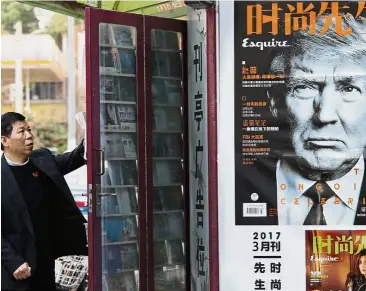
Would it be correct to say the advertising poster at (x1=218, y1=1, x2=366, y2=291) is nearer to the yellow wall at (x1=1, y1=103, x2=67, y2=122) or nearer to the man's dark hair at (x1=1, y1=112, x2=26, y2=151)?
the man's dark hair at (x1=1, y1=112, x2=26, y2=151)

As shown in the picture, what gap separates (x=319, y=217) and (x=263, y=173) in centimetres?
41

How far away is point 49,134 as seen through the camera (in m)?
20.3

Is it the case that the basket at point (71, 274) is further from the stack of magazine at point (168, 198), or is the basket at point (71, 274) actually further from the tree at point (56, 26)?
the tree at point (56, 26)

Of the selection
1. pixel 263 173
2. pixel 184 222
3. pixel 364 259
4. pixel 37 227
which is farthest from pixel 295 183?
pixel 37 227

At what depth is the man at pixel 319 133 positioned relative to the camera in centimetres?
390

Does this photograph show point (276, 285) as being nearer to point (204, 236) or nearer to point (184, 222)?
point (204, 236)

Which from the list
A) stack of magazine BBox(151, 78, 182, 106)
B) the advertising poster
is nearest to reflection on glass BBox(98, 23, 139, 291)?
stack of magazine BBox(151, 78, 182, 106)

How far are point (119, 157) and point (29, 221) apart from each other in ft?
3.31

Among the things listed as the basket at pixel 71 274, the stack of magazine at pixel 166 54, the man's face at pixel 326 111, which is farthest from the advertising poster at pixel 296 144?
the basket at pixel 71 274

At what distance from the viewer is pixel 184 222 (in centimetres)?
453

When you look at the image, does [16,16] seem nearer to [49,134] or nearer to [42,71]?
[42,71]

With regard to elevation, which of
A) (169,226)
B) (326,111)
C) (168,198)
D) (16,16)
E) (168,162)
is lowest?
(169,226)

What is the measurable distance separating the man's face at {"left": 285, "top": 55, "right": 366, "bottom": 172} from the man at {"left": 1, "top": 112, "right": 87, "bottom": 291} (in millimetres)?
1938

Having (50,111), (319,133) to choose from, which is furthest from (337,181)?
(50,111)
